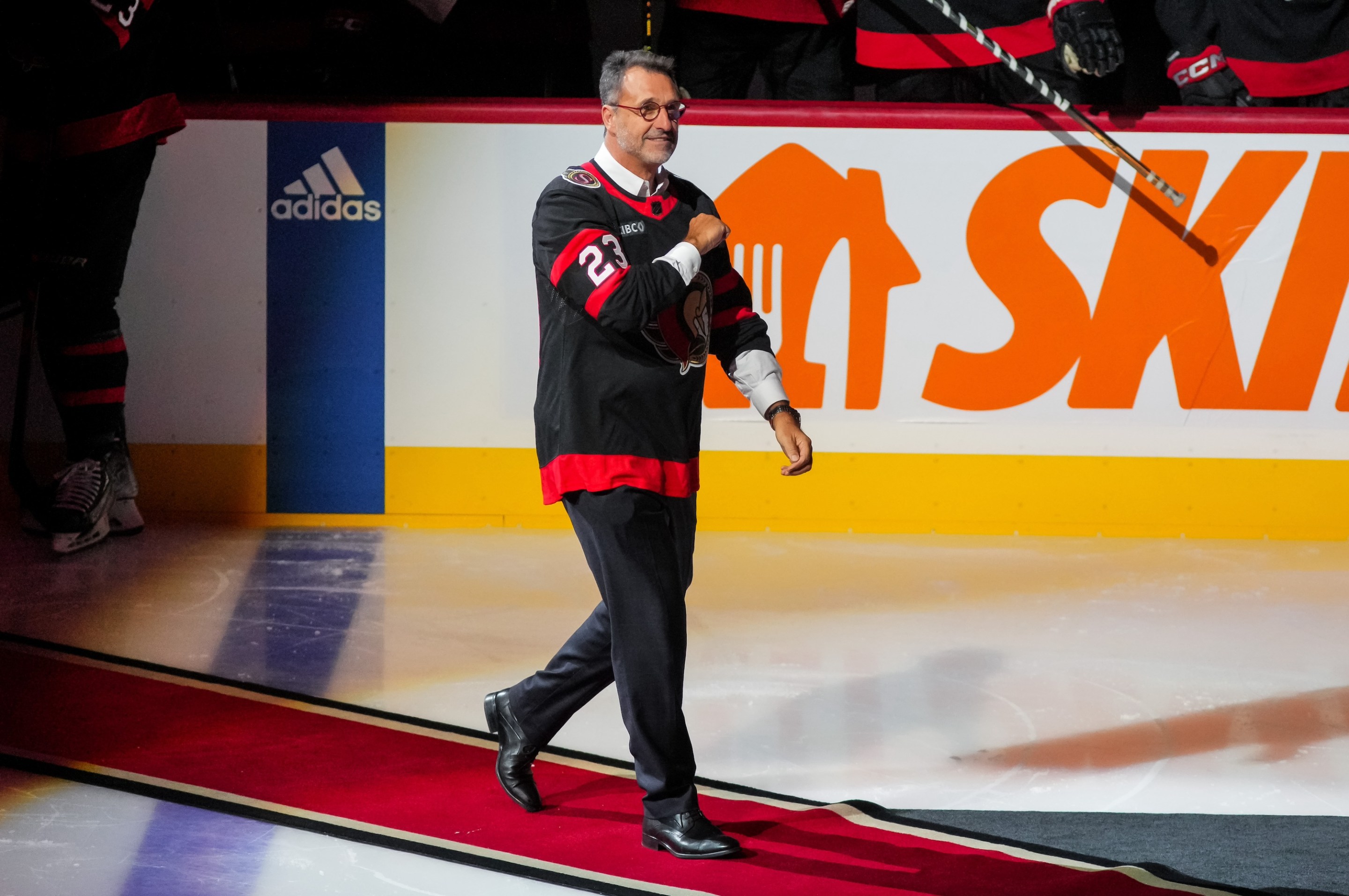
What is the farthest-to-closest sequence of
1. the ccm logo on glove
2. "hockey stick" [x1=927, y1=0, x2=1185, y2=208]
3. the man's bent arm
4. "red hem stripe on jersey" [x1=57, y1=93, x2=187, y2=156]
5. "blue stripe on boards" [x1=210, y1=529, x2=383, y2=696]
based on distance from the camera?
the ccm logo on glove < "hockey stick" [x1=927, y1=0, x2=1185, y2=208] < "red hem stripe on jersey" [x1=57, y1=93, x2=187, y2=156] < "blue stripe on boards" [x1=210, y1=529, x2=383, y2=696] < the man's bent arm

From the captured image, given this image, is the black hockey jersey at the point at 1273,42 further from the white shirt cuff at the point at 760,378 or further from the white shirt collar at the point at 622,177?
the white shirt collar at the point at 622,177

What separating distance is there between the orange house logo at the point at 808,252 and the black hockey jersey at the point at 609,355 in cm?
235

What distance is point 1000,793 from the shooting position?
3.15 metres

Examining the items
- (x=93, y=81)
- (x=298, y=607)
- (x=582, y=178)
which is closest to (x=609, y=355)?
(x=582, y=178)

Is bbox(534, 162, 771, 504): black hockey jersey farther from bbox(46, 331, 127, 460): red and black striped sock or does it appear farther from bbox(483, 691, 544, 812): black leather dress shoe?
bbox(46, 331, 127, 460): red and black striped sock

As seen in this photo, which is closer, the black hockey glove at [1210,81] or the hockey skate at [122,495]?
the hockey skate at [122,495]

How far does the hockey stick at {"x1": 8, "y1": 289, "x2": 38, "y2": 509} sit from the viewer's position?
484cm

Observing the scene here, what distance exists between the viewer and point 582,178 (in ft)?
8.89

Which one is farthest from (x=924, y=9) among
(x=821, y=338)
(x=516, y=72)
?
(x=516, y=72)

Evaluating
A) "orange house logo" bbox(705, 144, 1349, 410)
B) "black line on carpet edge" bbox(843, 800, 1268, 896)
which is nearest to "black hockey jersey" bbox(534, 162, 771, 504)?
"black line on carpet edge" bbox(843, 800, 1268, 896)

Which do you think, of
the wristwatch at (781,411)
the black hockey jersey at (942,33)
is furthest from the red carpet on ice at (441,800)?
the black hockey jersey at (942,33)

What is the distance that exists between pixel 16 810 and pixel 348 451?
2.44 m

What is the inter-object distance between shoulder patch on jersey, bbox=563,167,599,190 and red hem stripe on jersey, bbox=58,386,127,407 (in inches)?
110

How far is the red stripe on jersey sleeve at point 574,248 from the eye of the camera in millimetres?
2596
